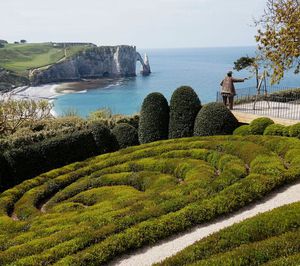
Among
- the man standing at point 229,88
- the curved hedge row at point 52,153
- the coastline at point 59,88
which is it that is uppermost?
the man standing at point 229,88

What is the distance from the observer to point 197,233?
44.3ft

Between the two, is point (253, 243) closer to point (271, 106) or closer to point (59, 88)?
point (271, 106)

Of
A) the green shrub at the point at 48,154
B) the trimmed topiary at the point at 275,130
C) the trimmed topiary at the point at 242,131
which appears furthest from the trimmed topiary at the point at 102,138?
the trimmed topiary at the point at 275,130

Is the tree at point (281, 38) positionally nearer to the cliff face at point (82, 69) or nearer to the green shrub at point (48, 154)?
the green shrub at point (48, 154)

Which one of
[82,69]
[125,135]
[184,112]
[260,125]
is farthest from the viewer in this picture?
[82,69]

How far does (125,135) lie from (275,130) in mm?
10506

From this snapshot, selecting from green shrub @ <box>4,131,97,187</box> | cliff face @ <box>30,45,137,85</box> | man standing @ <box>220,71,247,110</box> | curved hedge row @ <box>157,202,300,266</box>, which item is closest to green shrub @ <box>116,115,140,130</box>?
green shrub @ <box>4,131,97,187</box>

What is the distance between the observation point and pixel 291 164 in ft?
58.7

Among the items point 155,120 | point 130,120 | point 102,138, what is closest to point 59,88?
point 130,120

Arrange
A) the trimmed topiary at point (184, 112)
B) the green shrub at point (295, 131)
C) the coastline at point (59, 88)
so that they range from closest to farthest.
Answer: the green shrub at point (295, 131)
the trimmed topiary at point (184, 112)
the coastline at point (59, 88)

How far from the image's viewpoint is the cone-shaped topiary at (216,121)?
2506 centimetres

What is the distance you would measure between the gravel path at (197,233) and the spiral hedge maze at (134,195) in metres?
0.26

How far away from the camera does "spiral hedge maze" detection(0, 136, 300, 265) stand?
43.0 feet

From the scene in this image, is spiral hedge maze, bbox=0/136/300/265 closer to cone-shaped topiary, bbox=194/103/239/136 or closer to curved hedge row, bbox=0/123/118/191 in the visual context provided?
curved hedge row, bbox=0/123/118/191
